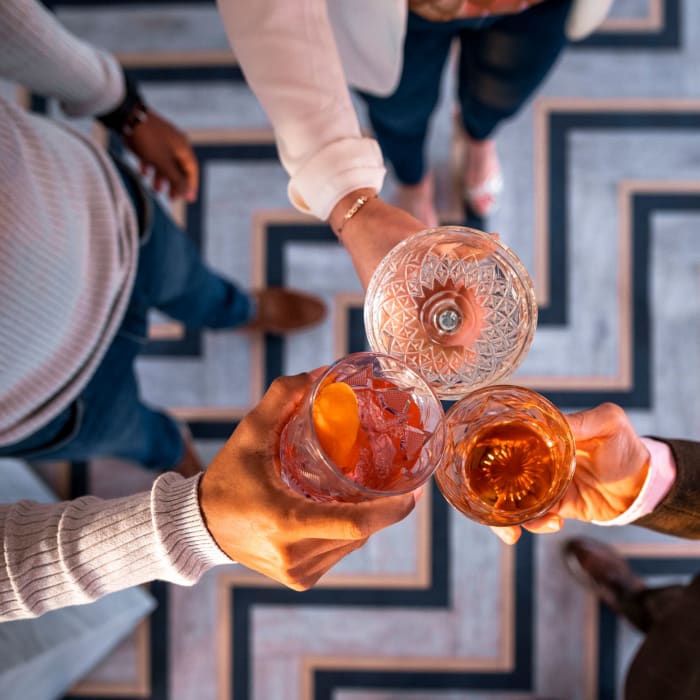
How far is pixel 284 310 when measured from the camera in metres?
1.54

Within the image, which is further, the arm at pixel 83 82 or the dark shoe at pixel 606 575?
the dark shoe at pixel 606 575

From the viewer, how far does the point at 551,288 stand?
1.58 metres

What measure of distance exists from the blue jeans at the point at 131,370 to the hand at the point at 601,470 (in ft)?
2.10

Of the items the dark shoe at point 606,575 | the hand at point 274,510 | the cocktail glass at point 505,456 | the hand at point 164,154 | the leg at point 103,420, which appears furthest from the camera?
the dark shoe at point 606,575

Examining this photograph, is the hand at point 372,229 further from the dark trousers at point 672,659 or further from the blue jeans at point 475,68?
the dark trousers at point 672,659

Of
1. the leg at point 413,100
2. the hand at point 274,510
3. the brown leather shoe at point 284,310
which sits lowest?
the hand at point 274,510

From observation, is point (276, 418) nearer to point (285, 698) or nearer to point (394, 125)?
point (394, 125)

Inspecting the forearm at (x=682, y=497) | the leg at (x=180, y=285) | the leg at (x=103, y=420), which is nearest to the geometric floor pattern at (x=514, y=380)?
the leg at (x=180, y=285)

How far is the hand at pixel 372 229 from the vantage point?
66 centimetres

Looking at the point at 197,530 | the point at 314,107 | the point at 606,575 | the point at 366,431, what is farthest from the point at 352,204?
the point at 606,575

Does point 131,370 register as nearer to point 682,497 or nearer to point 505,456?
point 505,456

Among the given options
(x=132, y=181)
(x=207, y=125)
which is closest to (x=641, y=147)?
(x=207, y=125)

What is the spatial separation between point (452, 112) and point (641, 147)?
517 mm

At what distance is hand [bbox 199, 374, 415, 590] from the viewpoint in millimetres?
522
